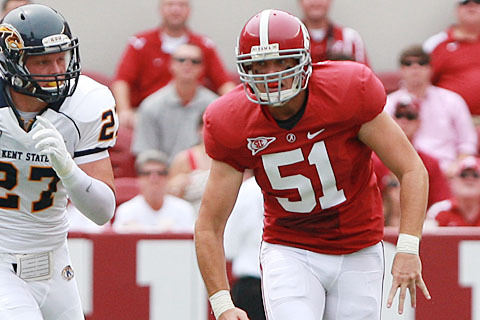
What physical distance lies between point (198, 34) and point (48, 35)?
4454 mm

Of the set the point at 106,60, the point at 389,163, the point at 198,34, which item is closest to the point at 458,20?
the point at 198,34

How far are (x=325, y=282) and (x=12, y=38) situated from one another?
1466 mm

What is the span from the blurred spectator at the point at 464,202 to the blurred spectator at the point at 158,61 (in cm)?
209

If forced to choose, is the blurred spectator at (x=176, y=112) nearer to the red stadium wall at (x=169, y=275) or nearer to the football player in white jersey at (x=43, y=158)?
the red stadium wall at (x=169, y=275)

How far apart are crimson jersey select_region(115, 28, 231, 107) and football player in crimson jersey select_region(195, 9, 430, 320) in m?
3.61

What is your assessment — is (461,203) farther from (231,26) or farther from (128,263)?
(231,26)

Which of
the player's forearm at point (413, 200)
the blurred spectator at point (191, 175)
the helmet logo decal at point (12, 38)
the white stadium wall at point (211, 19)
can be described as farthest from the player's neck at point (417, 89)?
the helmet logo decal at point (12, 38)

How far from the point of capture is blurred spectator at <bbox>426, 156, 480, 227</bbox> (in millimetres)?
5766

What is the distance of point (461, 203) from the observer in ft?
19.0

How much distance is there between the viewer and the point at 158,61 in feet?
23.9

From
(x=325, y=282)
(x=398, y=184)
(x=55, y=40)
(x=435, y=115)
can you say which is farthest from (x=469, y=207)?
(x=55, y=40)

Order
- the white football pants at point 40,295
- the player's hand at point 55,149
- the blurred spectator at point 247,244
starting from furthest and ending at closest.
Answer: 1. the blurred spectator at point 247,244
2. the white football pants at point 40,295
3. the player's hand at point 55,149

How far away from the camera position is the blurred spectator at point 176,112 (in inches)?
267

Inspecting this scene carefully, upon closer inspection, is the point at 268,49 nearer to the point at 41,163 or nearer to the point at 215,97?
the point at 41,163
